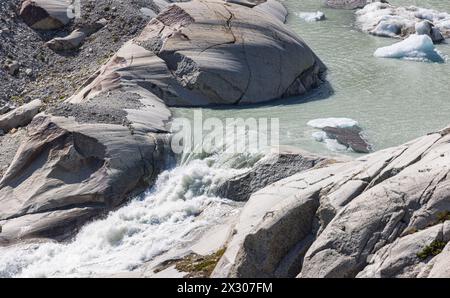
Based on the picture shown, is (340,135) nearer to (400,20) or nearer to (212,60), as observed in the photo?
(212,60)

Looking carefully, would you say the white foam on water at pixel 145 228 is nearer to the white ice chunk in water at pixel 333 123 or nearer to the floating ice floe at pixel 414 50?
the white ice chunk in water at pixel 333 123

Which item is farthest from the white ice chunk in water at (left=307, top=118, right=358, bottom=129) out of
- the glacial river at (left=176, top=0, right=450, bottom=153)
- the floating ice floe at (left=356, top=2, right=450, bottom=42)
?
the floating ice floe at (left=356, top=2, right=450, bottom=42)

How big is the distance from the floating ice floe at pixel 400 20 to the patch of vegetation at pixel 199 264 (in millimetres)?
22132

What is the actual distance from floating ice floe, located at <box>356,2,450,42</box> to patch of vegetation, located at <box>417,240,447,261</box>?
80.2 ft

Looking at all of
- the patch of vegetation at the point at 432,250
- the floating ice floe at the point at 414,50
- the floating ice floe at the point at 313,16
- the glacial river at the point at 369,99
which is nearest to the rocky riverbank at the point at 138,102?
the glacial river at the point at 369,99

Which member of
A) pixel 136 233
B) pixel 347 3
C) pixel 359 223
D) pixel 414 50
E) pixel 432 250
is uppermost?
pixel 432 250

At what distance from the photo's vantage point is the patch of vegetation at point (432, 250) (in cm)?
1483

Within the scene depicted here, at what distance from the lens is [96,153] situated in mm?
24641

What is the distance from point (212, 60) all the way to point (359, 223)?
1535cm

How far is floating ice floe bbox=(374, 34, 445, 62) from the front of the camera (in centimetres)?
3491

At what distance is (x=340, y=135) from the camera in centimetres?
2588

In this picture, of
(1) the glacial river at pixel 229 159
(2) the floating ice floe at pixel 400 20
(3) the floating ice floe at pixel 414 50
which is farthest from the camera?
(2) the floating ice floe at pixel 400 20

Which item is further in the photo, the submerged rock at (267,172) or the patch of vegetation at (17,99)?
the patch of vegetation at (17,99)

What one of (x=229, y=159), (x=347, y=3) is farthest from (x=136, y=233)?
(x=347, y=3)
